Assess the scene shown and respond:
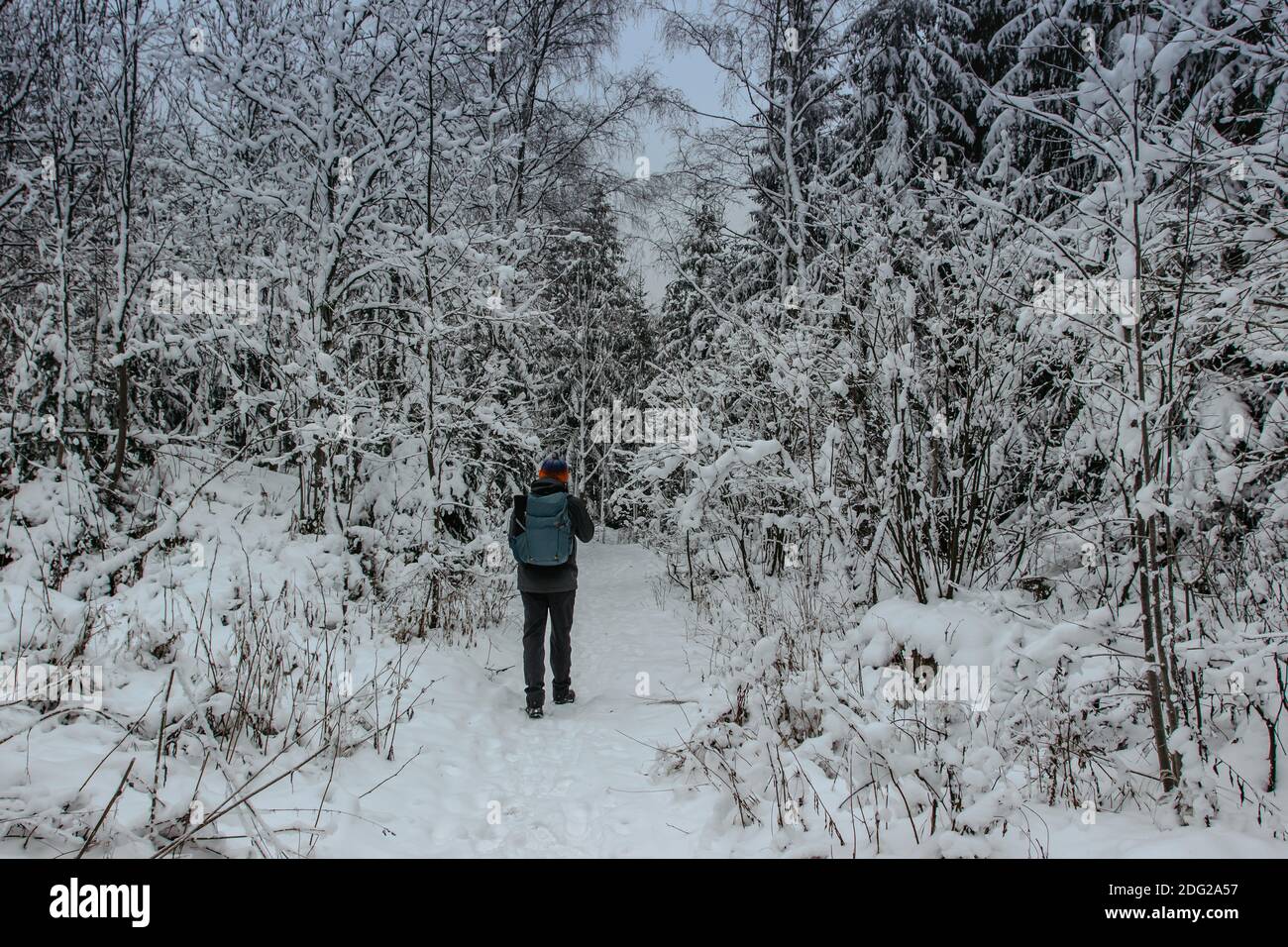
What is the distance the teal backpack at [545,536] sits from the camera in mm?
5441

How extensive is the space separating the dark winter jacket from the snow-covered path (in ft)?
3.31

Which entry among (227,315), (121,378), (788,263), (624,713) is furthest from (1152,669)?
(788,263)

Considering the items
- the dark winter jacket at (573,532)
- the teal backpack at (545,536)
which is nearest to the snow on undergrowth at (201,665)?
the dark winter jacket at (573,532)

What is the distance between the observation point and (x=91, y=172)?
8.05 m

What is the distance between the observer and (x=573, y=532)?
18.3ft

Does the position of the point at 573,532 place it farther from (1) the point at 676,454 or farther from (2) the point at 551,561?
(1) the point at 676,454

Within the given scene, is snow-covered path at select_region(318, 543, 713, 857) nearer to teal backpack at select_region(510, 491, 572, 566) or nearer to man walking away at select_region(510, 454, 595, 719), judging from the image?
man walking away at select_region(510, 454, 595, 719)

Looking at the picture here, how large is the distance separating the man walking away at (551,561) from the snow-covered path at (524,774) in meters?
0.51

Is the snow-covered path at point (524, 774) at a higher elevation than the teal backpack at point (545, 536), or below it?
below

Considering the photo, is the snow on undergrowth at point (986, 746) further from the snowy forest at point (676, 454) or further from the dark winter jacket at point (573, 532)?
the dark winter jacket at point (573, 532)

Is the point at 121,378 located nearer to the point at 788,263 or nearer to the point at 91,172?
the point at 91,172

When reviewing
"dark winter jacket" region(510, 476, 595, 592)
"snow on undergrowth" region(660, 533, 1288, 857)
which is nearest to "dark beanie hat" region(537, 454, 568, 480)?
"dark winter jacket" region(510, 476, 595, 592)

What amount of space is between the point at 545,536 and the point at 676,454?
1.36m

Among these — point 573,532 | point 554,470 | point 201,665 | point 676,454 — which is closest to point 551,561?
point 573,532
